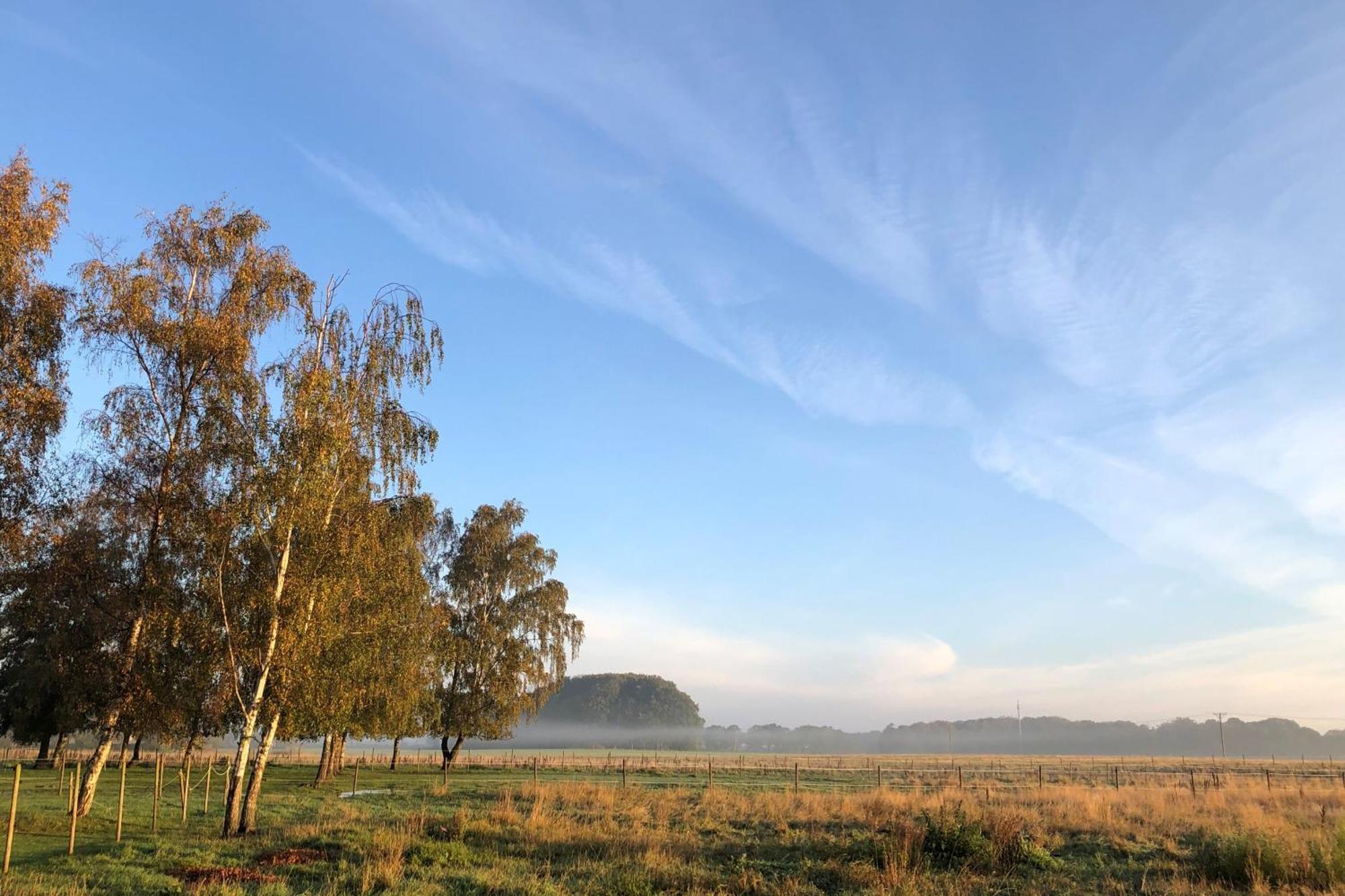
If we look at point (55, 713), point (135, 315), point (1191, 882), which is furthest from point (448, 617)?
point (1191, 882)

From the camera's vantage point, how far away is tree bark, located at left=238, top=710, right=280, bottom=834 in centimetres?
2192

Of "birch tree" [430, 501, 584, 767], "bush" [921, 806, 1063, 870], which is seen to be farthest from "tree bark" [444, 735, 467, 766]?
"bush" [921, 806, 1063, 870]

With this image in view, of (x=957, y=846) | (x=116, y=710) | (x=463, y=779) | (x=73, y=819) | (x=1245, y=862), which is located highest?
(x=116, y=710)

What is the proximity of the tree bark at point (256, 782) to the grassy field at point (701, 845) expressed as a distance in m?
0.63

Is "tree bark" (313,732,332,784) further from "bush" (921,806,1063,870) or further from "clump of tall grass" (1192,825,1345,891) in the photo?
"clump of tall grass" (1192,825,1345,891)

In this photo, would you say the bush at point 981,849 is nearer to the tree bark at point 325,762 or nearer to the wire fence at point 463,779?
the wire fence at point 463,779

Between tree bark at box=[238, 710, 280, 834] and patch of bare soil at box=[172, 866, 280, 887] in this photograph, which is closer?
patch of bare soil at box=[172, 866, 280, 887]

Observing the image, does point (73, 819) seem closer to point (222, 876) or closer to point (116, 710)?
point (222, 876)

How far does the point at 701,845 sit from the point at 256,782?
1174cm

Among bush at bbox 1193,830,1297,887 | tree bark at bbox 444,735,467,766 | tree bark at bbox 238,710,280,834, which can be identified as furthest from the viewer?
tree bark at bbox 444,735,467,766

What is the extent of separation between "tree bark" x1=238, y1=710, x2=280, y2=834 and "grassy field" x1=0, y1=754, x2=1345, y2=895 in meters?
0.63

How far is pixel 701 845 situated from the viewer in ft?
66.0

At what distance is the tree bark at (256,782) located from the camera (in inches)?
863

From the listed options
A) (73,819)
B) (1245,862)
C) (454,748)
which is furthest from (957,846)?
(454,748)
